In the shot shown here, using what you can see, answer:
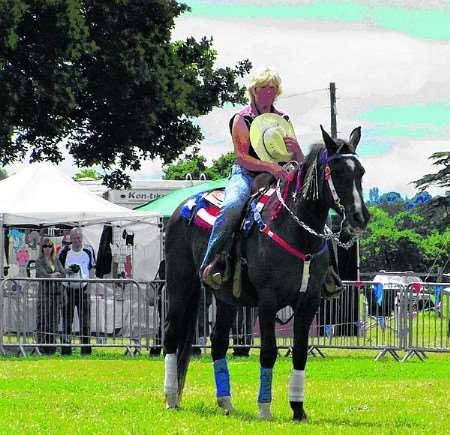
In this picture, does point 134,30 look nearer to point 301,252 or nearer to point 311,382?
point 311,382

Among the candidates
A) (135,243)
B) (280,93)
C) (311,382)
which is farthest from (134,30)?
(280,93)

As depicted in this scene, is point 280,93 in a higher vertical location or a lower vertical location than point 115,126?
lower

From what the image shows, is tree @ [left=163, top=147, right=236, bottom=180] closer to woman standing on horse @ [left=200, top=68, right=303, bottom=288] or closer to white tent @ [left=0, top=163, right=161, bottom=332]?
white tent @ [left=0, top=163, right=161, bottom=332]

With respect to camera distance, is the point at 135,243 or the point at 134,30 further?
the point at 134,30

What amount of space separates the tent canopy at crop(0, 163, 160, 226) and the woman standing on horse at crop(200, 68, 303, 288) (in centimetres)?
1200

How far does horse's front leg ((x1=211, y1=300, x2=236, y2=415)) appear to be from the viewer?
1148 centimetres

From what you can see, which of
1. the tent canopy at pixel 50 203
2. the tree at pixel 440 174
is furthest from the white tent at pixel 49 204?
the tree at pixel 440 174

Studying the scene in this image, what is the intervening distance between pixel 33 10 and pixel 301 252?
2157 centimetres

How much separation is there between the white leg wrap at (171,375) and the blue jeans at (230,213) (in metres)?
1.25

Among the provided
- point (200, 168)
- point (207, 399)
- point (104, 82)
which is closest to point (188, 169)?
point (200, 168)

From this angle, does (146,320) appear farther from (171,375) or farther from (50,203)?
(171,375)

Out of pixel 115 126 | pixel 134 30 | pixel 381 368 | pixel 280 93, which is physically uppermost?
pixel 134 30

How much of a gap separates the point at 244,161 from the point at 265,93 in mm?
621

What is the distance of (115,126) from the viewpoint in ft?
112
